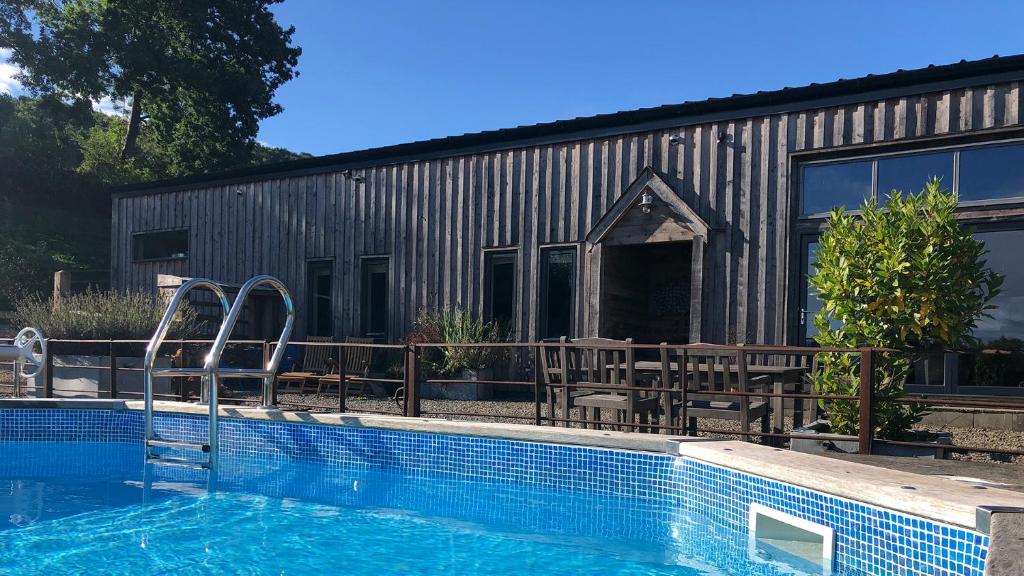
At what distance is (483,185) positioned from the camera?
10195 mm

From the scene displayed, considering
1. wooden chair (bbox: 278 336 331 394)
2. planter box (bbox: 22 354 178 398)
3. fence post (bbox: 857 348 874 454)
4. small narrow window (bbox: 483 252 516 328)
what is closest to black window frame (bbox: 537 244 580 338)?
small narrow window (bbox: 483 252 516 328)

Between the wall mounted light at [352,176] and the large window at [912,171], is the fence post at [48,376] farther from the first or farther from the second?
the large window at [912,171]

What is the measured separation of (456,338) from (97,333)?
445 cm

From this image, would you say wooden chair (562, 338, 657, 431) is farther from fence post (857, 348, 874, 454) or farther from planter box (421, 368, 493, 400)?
planter box (421, 368, 493, 400)

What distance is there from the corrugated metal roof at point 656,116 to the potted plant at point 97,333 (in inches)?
146

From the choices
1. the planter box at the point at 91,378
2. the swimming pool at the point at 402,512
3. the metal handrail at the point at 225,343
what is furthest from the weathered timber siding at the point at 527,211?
the metal handrail at the point at 225,343

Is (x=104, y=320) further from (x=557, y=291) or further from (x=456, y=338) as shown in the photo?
(x=557, y=291)

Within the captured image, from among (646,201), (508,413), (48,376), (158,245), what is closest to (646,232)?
(646,201)

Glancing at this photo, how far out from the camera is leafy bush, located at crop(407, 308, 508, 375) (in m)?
9.05

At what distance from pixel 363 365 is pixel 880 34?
11208mm

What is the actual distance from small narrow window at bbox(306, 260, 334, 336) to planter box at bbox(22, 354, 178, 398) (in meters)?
3.88

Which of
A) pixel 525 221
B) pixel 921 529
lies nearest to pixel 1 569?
pixel 921 529

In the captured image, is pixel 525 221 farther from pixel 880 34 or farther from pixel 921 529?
pixel 880 34

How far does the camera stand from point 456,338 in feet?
31.1
